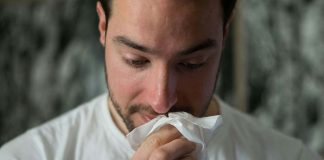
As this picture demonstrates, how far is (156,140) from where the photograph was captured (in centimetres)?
98

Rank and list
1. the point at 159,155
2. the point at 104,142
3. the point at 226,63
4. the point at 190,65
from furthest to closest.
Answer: the point at 226,63, the point at 104,142, the point at 190,65, the point at 159,155

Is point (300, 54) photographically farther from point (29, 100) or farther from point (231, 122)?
point (29, 100)

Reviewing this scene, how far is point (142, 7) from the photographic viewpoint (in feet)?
3.22

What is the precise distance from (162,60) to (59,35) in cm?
73

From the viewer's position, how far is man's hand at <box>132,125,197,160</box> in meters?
0.94

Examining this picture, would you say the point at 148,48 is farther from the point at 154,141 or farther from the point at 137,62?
the point at 154,141

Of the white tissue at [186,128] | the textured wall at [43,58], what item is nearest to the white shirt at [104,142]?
the white tissue at [186,128]

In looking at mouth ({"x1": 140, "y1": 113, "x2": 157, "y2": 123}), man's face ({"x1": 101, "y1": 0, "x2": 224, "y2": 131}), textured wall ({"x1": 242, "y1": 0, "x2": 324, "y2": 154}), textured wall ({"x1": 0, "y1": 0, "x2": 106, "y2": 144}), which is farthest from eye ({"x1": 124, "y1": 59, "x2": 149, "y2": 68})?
textured wall ({"x1": 242, "y1": 0, "x2": 324, "y2": 154})

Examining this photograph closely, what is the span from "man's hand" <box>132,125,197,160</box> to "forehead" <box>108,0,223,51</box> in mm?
176

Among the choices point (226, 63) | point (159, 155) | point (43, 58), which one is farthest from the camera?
point (226, 63)

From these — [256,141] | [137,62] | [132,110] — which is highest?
[137,62]

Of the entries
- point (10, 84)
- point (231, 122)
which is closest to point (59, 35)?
point (10, 84)

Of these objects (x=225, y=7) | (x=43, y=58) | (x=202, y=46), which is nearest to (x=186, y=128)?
(x=202, y=46)

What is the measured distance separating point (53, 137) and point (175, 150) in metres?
0.35
